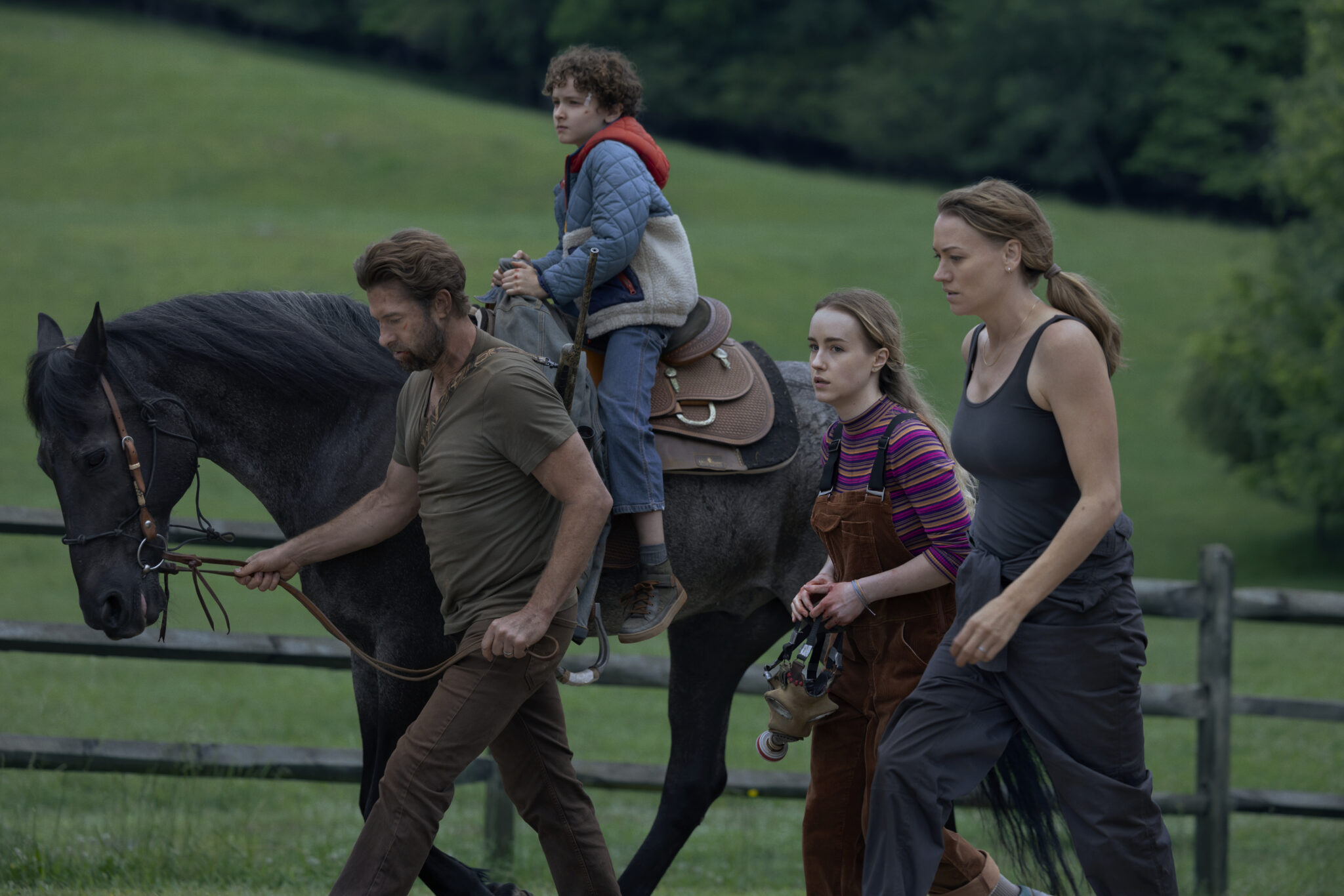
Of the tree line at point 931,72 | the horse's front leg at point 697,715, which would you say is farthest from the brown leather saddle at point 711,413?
the tree line at point 931,72

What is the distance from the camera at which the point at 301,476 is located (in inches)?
163

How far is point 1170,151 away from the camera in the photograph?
176 feet

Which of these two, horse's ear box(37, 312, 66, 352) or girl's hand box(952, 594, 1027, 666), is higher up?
horse's ear box(37, 312, 66, 352)

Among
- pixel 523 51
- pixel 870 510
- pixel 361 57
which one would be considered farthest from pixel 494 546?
pixel 361 57

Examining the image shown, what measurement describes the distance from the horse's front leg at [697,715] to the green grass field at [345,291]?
3.48 ft

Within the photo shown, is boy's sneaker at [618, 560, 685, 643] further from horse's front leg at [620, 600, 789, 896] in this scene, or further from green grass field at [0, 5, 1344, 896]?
green grass field at [0, 5, 1344, 896]

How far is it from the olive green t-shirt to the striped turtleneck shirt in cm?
88

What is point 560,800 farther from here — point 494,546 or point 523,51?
point 523,51

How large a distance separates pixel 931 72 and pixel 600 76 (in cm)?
5967

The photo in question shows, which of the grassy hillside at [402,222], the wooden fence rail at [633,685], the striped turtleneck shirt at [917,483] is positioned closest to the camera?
the striped turtleneck shirt at [917,483]

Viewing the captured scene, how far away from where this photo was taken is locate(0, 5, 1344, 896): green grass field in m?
6.24

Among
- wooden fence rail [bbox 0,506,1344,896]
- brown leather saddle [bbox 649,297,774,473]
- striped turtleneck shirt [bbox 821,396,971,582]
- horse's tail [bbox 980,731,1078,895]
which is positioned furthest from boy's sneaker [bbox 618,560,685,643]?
wooden fence rail [bbox 0,506,1344,896]

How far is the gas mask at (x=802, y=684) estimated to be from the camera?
3682mm

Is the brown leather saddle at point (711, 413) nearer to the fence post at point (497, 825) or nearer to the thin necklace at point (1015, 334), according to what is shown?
the thin necklace at point (1015, 334)
